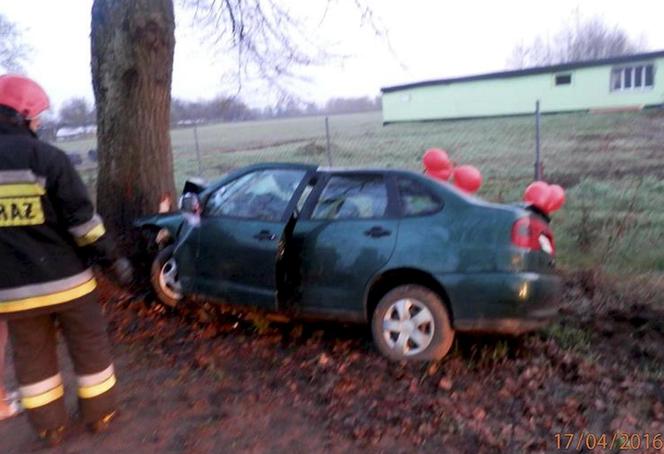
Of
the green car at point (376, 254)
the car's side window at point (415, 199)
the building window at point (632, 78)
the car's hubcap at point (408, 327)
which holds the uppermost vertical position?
the building window at point (632, 78)

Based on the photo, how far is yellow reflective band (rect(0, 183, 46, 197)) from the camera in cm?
333

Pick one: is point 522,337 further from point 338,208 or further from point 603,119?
point 603,119

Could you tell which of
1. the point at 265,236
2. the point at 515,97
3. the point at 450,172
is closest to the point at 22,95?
the point at 265,236

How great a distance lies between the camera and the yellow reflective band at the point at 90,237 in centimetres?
350

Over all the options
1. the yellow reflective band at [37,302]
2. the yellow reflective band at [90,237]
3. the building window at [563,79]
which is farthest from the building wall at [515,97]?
the yellow reflective band at [37,302]

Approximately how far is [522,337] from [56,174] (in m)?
3.64

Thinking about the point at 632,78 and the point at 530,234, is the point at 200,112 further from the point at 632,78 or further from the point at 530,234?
the point at 632,78

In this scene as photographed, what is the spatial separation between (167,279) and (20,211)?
2832mm

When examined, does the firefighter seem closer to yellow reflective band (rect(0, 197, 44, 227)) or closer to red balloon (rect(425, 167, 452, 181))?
yellow reflective band (rect(0, 197, 44, 227))

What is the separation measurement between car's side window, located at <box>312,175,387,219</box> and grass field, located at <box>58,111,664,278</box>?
299 cm

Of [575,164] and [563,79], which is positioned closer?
[575,164]

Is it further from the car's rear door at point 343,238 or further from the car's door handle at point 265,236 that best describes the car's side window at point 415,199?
the car's door handle at point 265,236
